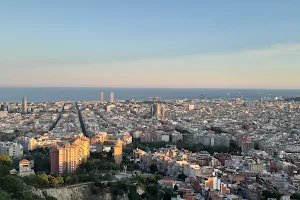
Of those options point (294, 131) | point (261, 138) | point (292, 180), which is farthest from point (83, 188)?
point (294, 131)

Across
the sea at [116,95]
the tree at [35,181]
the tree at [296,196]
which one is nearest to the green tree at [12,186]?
the tree at [35,181]

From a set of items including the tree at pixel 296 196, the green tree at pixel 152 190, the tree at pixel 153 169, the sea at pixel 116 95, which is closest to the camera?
the tree at pixel 296 196

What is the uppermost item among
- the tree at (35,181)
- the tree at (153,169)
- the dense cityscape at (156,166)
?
the tree at (35,181)

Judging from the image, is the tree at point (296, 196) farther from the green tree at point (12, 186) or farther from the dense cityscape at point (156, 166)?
the green tree at point (12, 186)

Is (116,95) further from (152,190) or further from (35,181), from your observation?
(35,181)

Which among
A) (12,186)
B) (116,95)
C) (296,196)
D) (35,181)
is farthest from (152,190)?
(116,95)

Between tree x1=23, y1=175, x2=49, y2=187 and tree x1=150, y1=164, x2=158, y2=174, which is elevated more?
tree x1=23, y1=175, x2=49, y2=187

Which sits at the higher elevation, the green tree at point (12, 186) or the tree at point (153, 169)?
the green tree at point (12, 186)

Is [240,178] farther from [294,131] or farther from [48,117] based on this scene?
[48,117]

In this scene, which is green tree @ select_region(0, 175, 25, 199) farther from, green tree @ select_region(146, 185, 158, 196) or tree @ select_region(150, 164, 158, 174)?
tree @ select_region(150, 164, 158, 174)

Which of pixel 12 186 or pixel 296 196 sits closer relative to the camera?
pixel 12 186

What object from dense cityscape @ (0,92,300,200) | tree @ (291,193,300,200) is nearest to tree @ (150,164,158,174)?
dense cityscape @ (0,92,300,200)
